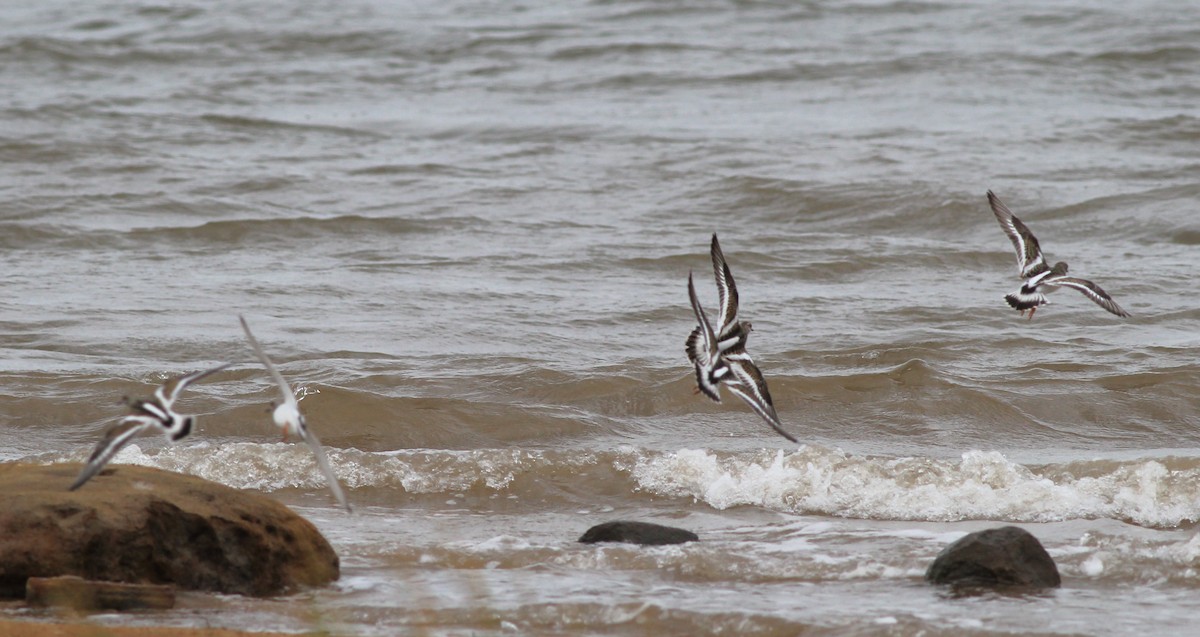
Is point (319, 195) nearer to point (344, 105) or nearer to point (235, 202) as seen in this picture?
point (235, 202)

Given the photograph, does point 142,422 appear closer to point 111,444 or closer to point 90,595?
point 111,444

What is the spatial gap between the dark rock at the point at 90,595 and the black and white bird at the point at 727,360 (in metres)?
2.33

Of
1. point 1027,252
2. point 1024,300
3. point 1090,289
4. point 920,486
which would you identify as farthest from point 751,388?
point 1027,252

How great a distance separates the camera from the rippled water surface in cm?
670

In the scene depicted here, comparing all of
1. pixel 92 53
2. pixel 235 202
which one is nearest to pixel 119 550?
pixel 235 202

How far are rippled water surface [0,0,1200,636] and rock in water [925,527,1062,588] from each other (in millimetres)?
164

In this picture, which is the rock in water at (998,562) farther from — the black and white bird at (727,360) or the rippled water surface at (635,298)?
the black and white bird at (727,360)

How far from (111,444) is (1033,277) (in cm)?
477

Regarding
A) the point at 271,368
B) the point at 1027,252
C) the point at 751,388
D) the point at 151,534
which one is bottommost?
the point at 151,534

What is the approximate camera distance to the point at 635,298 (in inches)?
484

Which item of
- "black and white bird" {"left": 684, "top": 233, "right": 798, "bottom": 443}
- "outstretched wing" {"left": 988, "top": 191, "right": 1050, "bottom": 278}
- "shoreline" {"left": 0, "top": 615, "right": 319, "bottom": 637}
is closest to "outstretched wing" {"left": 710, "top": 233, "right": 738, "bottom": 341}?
"black and white bird" {"left": 684, "top": 233, "right": 798, "bottom": 443}

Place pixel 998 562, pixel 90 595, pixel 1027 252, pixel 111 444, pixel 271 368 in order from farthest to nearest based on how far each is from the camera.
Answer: pixel 1027 252
pixel 998 562
pixel 90 595
pixel 111 444
pixel 271 368

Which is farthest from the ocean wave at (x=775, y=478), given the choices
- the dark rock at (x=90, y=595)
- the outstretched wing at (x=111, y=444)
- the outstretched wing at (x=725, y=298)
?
the outstretched wing at (x=111, y=444)

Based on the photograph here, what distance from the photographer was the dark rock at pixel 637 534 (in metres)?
6.80
